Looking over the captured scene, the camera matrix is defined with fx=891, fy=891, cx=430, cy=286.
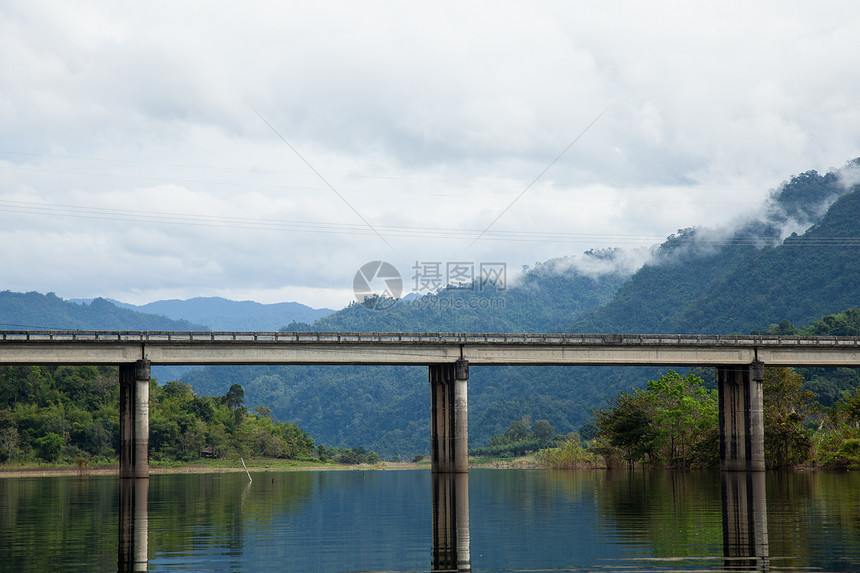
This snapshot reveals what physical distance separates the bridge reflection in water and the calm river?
0.06 metres

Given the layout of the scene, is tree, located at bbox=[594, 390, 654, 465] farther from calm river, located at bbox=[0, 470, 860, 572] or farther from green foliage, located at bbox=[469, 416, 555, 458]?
green foliage, located at bbox=[469, 416, 555, 458]

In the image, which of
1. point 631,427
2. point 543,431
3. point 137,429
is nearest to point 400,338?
point 137,429

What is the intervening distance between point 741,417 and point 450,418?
23498mm

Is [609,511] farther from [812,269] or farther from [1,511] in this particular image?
[812,269]

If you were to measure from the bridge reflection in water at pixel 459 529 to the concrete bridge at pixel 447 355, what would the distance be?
1345cm

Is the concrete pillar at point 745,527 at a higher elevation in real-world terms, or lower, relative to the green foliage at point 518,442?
higher

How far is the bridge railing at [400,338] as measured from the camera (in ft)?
207

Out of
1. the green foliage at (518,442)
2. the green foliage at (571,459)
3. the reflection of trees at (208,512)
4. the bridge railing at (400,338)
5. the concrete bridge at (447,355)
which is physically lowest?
the green foliage at (518,442)

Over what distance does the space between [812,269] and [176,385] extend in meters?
139

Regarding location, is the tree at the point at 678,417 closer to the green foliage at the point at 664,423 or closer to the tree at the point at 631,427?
the green foliage at the point at 664,423

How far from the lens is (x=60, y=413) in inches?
4737

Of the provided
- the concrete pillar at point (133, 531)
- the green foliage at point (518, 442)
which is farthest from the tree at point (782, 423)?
the green foliage at point (518, 442)

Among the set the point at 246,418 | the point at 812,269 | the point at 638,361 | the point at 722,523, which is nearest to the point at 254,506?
the point at 722,523

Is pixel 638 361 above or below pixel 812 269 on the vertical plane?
below
